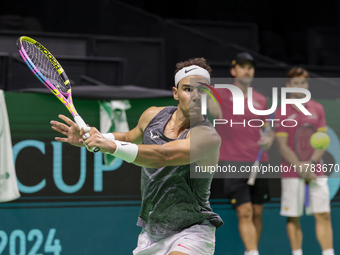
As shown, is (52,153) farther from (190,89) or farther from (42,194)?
(190,89)

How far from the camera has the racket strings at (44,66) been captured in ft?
9.79

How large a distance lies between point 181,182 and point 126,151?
1.65 ft

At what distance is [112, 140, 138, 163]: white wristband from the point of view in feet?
7.66

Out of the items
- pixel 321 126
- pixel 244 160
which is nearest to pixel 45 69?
pixel 244 160

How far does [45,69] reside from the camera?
3055 mm

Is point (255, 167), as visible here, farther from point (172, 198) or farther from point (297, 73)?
point (172, 198)

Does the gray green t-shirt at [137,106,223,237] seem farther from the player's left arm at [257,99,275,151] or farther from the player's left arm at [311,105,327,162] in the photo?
the player's left arm at [311,105,327,162]

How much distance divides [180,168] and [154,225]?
1.26 ft

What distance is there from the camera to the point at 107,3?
23.6ft

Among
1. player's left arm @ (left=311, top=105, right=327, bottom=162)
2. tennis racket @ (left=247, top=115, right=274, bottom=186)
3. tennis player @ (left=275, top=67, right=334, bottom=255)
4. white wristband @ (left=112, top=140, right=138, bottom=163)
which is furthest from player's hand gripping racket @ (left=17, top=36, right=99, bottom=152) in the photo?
player's left arm @ (left=311, top=105, right=327, bottom=162)

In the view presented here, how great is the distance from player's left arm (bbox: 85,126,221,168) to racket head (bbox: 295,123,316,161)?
1.96 meters

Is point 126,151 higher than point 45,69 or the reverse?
the reverse

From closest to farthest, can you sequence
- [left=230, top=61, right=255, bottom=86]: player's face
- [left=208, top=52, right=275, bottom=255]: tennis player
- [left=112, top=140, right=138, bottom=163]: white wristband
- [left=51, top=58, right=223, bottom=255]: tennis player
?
[left=112, top=140, right=138, bottom=163]: white wristband
[left=51, top=58, right=223, bottom=255]: tennis player
[left=208, top=52, right=275, bottom=255]: tennis player
[left=230, top=61, right=255, bottom=86]: player's face

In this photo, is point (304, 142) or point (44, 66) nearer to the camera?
point (44, 66)
